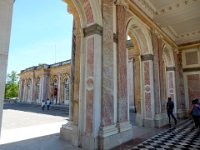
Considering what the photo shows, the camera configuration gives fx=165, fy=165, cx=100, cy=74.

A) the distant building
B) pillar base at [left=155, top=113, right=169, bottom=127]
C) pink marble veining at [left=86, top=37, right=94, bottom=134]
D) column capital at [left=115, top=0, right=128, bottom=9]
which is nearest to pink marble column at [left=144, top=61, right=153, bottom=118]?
pillar base at [left=155, top=113, right=169, bottom=127]

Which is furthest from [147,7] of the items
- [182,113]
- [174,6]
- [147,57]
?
[182,113]

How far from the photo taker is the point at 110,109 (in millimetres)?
5133

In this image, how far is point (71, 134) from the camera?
16.8 feet

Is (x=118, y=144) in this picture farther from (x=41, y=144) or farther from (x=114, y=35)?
(x=114, y=35)

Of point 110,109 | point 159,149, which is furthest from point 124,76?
point 159,149

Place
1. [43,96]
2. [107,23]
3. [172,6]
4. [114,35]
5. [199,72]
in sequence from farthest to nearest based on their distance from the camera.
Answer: [43,96] < [199,72] < [172,6] < [114,35] < [107,23]

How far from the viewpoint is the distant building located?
2753 cm

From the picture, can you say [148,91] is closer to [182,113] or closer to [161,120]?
[161,120]

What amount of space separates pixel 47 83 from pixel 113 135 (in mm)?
27377

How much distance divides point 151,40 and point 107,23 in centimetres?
413

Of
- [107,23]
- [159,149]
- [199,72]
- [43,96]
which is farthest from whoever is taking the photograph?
[43,96]

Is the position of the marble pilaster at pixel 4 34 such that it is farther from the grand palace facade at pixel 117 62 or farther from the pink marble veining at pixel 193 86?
the pink marble veining at pixel 193 86

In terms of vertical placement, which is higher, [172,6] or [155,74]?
[172,6]

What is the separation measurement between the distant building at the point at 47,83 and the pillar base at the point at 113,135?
2177 centimetres
